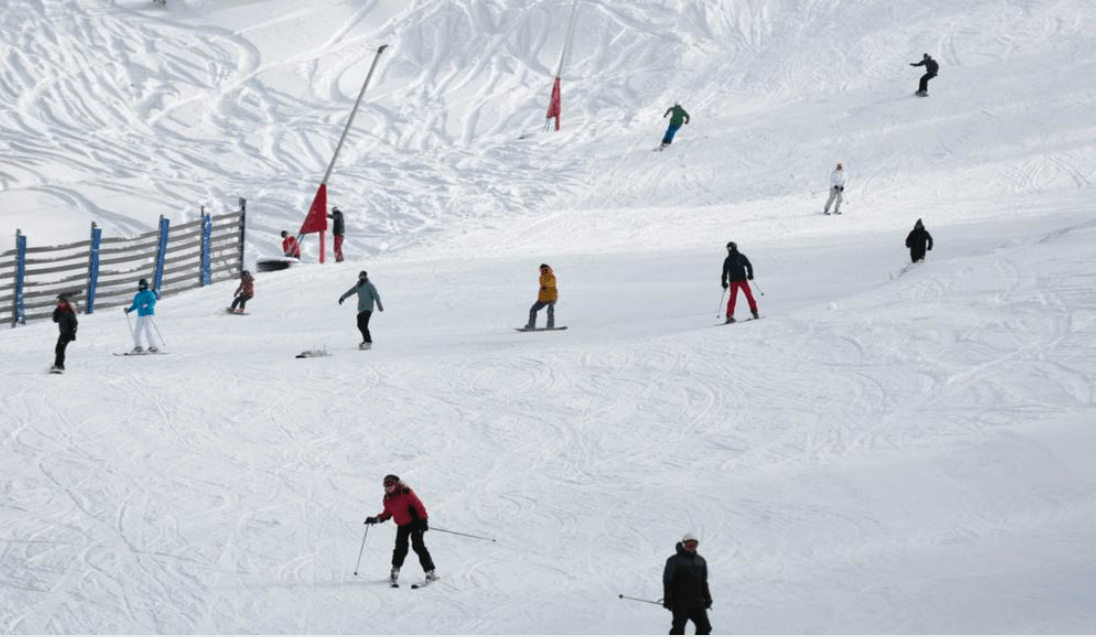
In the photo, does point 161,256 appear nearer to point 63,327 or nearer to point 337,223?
point 337,223

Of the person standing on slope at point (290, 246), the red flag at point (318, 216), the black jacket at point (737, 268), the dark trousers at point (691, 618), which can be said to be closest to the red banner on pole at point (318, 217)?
the red flag at point (318, 216)

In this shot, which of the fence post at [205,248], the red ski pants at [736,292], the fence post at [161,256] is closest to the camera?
the red ski pants at [736,292]

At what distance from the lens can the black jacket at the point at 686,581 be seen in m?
11.0

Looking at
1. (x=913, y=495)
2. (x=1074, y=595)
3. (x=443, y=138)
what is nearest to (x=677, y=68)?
(x=443, y=138)

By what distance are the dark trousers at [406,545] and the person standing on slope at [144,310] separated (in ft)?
28.8

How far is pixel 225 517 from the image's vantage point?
49.9ft

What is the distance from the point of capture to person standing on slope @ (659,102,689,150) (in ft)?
112

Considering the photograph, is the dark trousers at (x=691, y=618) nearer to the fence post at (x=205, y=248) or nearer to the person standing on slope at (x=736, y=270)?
the person standing on slope at (x=736, y=270)

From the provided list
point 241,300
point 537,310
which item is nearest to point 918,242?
point 537,310

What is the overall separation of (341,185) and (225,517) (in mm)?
19421

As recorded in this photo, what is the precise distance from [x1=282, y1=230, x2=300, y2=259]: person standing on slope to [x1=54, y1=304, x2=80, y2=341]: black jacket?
960 centimetres

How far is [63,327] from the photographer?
19.7 meters

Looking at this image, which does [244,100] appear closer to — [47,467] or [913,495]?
[47,467]

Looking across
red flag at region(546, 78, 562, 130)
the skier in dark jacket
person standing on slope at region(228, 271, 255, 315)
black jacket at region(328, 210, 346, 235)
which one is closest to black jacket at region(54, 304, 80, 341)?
person standing on slope at region(228, 271, 255, 315)
